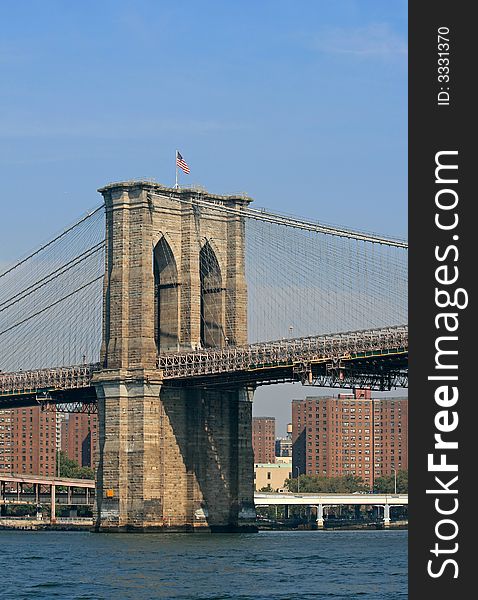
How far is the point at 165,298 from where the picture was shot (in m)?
109

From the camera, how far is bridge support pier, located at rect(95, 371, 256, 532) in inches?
4026

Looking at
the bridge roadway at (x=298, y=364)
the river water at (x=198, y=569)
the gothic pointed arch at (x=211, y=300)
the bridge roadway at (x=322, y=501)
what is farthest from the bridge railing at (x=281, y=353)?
the bridge roadway at (x=322, y=501)

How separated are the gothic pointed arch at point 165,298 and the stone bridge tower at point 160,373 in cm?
9

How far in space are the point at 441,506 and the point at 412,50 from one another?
798 centimetres

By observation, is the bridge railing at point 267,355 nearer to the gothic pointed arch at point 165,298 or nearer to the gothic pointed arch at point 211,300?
the gothic pointed arch at point 165,298

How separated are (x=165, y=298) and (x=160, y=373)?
7.10 m

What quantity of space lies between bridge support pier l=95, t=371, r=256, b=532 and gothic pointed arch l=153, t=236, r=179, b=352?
165 inches

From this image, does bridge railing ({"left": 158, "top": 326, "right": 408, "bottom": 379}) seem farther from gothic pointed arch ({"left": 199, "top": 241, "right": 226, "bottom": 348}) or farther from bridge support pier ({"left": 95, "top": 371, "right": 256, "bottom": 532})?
gothic pointed arch ({"left": 199, "top": 241, "right": 226, "bottom": 348})

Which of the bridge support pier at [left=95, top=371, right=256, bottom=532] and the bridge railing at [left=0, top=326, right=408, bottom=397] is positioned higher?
the bridge railing at [left=0, top=326, right=408, bottom=397]

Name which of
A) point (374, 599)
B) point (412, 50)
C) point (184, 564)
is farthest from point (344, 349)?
point (412, 50)

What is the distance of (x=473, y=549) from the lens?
86.4 feet

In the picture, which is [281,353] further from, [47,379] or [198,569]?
[198,569]

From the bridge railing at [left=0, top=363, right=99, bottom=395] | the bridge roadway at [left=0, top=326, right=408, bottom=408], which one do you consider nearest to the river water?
the bridge roadway at [left=0, top=326, right=408, bottom=408]

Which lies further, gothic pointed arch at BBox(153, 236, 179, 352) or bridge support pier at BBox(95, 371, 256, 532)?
gothic pointed arch at BBox(153, 236, 179, 352)
